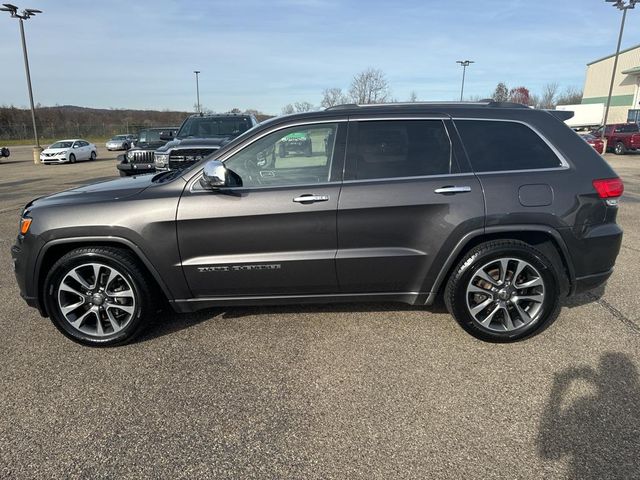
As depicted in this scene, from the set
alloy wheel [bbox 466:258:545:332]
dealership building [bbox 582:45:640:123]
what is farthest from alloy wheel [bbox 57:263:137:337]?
dealership building [bbox 582:45:640:123]

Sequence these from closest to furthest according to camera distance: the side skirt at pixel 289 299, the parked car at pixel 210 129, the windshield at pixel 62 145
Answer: the side skirt at pixel 289 299, the parked car at pixel 210 129, the windshield at pixel 62 145

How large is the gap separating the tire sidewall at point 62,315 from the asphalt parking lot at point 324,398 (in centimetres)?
14

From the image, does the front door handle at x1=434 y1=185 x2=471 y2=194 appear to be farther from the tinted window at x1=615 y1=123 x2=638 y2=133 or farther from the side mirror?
the tinted window at x1=615 y1=123 x2=638 y2=133

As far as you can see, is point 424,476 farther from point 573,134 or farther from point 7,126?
point 7,126

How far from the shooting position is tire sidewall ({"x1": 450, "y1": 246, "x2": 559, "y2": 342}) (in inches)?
131

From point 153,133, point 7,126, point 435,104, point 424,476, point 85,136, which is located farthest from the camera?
point 85,136

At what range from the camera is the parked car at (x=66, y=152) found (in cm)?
2544

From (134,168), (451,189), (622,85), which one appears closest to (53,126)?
(134,168)

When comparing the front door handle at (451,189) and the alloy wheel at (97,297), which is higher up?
the front door handle at (451,189)

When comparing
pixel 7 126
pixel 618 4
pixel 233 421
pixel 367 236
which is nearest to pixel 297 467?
pixel 233 421

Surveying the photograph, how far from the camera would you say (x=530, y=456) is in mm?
2270

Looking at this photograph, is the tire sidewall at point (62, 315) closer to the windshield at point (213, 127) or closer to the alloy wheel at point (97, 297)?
the alloy wheel at point (97, 297)

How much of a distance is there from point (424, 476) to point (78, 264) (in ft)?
9.42

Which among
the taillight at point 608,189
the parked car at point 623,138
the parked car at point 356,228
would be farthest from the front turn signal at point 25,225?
Answer: the parked car at point 623,138
